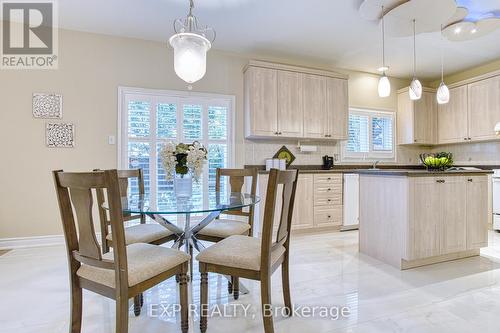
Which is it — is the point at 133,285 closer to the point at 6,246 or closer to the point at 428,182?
the point at 428,182

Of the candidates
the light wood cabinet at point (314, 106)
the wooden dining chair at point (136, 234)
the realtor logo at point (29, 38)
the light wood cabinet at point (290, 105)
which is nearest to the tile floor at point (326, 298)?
the wooden dining chair at point (136, 234)

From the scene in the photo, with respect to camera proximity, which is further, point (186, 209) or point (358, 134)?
point (358, 134)

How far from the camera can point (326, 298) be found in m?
1.99

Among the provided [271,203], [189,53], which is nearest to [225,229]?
[271,203]

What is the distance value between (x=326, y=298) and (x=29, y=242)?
3442 mm

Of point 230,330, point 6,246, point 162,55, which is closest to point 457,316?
point 230,330

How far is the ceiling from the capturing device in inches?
111

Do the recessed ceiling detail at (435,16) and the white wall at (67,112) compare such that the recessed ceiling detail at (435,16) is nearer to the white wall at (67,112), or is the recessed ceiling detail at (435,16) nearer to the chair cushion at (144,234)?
the white wall at (67,112)

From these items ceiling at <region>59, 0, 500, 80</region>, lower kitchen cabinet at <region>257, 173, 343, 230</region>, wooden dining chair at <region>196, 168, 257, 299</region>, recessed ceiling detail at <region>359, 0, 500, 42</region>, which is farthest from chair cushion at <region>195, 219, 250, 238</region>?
recessed ceiling detail at <region>359, 0, 500, 42</region>

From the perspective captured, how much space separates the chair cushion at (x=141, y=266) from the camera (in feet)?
4.20

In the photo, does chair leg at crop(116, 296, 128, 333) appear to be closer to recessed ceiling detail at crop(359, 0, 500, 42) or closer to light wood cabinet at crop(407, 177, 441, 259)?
light wood cabinet at crop(407, 177, 441, 259)

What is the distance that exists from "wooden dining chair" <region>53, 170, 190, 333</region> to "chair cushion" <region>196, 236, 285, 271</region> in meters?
0.16

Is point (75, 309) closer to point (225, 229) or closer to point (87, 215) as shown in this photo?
point (87, 215)

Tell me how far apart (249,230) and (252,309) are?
2.10 feet
